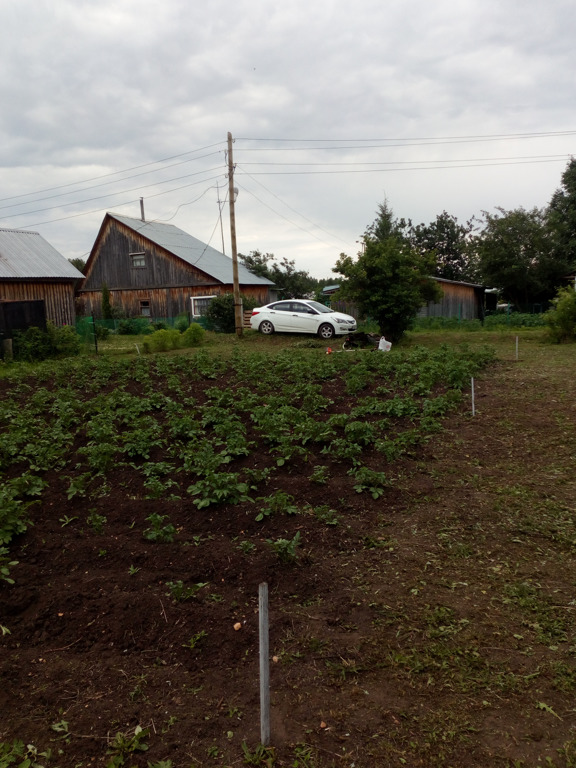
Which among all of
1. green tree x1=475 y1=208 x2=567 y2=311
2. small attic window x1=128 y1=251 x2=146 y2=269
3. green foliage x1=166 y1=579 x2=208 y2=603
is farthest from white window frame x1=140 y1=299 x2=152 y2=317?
green foliage x1=166 y1=579 x2=208 y2=603

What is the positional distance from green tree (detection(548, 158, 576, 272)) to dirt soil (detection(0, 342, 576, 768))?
26.6 m

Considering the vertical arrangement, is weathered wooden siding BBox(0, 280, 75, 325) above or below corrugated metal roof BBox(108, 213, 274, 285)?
below

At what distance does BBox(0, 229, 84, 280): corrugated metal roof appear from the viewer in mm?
22969

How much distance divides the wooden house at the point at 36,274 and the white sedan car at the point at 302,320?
351 inches

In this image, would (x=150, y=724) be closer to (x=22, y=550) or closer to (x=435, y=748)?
(x=435, y=748)

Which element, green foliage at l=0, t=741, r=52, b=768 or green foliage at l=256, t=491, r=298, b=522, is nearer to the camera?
green foliage at l=0, t=741, r=52, b=768

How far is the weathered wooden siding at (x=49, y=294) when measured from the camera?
74.4 feet

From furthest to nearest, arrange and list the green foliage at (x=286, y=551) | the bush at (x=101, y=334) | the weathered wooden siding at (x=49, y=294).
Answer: the bush at (x=101, y=334)
the weathered wooden siding at (x=49, y=294)
the green foliage at (x=286, y=551)

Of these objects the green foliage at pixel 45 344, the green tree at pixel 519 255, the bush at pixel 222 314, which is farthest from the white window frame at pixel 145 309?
the green tree at pixel 519 255

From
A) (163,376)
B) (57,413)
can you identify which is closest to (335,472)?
(57,413)

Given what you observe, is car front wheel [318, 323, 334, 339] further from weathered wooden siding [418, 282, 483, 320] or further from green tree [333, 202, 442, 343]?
weathered wooden siding [418, 282, 483, 320]

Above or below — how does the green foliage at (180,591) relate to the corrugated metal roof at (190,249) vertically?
below

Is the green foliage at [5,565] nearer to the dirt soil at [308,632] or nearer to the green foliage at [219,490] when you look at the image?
the dirt soil at [308,632]

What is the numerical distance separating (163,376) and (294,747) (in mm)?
9425
